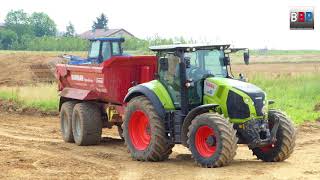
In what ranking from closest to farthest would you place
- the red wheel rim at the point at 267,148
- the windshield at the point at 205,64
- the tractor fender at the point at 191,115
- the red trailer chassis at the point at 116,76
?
the tractor fender at the point at 191,115 → the red wheel rim at the point at 267,148 → the windshield at the point at 205,64 → the red trailer chassis at the point at 116,76

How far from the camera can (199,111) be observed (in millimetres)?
10883

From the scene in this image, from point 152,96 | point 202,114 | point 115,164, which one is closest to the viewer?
point 202,114

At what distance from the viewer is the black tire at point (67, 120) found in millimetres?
15192

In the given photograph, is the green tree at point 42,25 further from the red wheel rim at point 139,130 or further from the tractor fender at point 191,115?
the tractor fender at point 191,115

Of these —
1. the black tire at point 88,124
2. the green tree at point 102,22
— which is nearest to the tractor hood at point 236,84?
the black tire at point 88,124

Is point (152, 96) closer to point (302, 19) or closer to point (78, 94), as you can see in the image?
point (78, 94)

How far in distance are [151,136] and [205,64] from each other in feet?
5.19

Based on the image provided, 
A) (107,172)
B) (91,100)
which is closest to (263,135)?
(107,172)

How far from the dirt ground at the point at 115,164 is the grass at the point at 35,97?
259 inches

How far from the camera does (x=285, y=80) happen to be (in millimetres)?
26891

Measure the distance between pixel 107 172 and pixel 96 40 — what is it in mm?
5923

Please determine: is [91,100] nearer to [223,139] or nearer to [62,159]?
[62,159]

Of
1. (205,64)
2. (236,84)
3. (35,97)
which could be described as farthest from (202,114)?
(35,97)

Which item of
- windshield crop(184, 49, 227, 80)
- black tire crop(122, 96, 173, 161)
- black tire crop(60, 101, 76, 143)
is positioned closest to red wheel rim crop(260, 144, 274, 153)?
windshield crop(184, 49, 227, 80)
